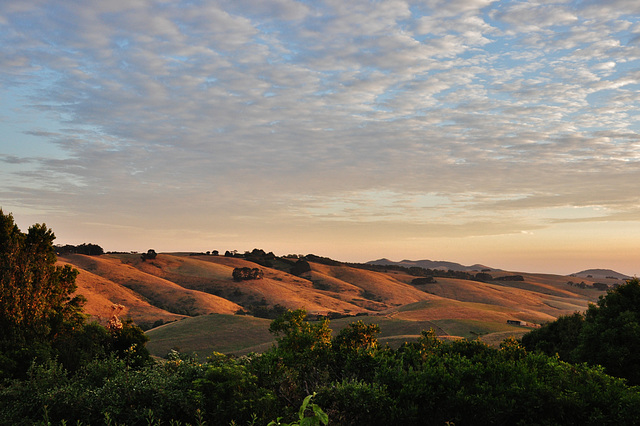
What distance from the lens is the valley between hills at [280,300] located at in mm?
50406

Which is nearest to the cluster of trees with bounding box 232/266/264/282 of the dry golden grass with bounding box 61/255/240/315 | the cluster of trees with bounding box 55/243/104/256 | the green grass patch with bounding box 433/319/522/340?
the dry golden grass with bounding box 61/255/240/315

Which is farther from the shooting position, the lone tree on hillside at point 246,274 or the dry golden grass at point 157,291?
the lone tree on hillside at point 246,274

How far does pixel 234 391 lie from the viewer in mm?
11039

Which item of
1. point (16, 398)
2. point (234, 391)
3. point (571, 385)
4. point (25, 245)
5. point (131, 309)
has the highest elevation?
point (25, 245)

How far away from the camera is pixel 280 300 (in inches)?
3605

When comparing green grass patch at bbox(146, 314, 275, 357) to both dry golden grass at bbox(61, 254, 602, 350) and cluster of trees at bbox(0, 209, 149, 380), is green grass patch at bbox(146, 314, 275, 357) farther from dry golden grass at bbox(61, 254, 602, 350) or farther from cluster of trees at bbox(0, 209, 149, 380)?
cluster of trees at bbox(0, 209, 149, 380)

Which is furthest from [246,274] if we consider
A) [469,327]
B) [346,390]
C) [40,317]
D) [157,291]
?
[346,390]

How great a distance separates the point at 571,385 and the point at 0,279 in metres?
25.0

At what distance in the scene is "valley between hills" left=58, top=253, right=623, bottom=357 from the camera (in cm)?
5041

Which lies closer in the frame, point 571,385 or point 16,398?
point 571,385

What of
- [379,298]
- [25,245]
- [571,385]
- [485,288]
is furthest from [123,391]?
[485,288]

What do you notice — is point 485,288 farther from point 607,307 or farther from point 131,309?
point 607,307

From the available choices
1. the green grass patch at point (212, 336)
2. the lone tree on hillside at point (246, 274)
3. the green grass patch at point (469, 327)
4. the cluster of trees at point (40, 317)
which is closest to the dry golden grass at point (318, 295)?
the green grass patch at point (469, 327)

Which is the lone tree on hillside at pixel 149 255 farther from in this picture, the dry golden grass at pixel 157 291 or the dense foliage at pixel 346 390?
the dense foliage at pixel 346 390
